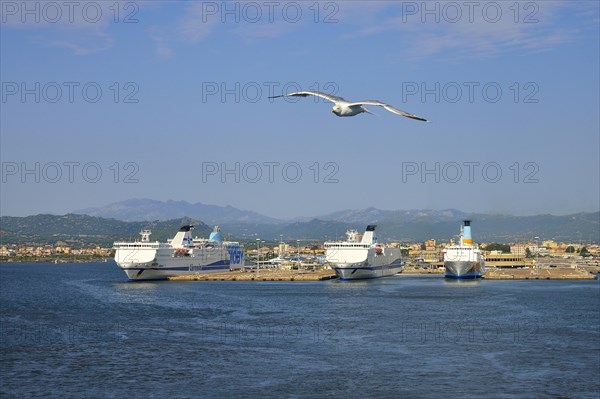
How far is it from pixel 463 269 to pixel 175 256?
39769mm

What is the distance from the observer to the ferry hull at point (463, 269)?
375 ft

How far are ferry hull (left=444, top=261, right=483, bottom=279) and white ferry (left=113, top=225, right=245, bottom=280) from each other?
35633 mm

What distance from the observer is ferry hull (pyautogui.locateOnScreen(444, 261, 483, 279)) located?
114 metres

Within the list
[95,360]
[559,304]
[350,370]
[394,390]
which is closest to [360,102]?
[394,390]

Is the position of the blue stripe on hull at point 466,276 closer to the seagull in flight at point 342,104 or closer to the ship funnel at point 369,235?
the ship funnel at point 369,235

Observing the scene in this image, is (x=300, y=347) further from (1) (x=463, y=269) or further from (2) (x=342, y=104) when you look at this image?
(1) (x=463, y=269)

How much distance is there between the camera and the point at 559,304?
234 feet

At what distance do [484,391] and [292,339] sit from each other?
15.7 meters

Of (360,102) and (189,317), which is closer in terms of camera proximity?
(360,102)

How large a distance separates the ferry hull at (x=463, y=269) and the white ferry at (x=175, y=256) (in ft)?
117

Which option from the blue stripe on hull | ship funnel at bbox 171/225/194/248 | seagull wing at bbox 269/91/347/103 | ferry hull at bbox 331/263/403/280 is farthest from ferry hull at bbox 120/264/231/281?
seagull wing at bbox 269/91/347/103

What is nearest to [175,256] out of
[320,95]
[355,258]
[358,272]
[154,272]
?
[154,272]

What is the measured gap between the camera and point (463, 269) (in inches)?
4500

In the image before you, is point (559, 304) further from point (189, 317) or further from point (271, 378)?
point (271, 378)
